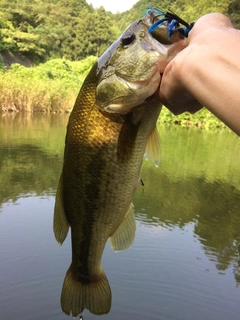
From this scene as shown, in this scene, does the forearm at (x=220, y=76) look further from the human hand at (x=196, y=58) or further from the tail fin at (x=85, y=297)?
the tail fin at (x=85, y=297)

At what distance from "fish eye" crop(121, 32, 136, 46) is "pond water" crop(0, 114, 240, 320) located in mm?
3463

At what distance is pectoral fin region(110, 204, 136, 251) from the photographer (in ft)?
6.30

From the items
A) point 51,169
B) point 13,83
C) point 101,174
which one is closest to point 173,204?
point 51,169

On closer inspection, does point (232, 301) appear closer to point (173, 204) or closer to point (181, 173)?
point (173, 204)

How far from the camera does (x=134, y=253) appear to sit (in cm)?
566

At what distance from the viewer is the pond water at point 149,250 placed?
4559mm

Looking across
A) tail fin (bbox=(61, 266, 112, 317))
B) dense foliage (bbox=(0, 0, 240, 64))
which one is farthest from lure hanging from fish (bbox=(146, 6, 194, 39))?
dense foliage (bbox=(0, 0, 240, 64))

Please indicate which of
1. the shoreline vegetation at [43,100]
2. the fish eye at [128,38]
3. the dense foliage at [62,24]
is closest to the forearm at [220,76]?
the fish eye at [128,38]

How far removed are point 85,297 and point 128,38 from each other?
1.28m

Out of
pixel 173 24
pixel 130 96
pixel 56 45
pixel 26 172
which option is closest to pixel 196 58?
pixel 173 24

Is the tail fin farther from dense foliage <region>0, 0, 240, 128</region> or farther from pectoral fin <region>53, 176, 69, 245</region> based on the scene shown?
dense foliage <region>0, 0, 240, 128</region>

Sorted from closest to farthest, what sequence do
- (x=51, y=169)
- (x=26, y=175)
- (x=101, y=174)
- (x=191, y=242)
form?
(x=101, y=174), (x=191, y=242), (x=26, y=175), (x=51, y=169)

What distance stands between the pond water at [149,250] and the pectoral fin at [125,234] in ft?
8.74

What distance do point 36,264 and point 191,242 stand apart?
2.38 m
